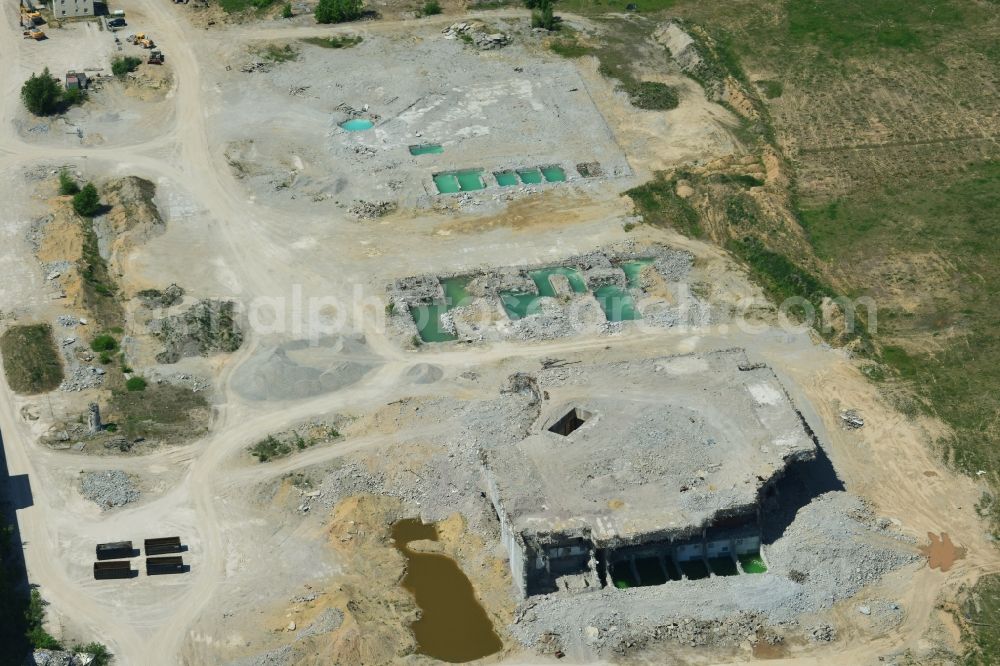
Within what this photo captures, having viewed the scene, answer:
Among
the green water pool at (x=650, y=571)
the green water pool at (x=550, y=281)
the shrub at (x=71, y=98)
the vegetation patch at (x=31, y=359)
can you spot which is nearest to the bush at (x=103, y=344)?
the vegetation patch at (x=31, y=359)

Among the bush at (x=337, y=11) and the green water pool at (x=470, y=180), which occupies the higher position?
the bush at (x=337, y=11)

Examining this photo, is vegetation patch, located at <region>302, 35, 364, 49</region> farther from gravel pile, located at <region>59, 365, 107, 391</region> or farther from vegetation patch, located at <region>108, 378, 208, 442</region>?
vegetation patch, located at <region>108, 378, 208, 442</region>

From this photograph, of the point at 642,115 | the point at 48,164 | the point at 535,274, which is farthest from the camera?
the point at 642,115

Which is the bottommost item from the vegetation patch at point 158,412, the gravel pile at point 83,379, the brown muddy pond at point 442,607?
the brown muddy pond at point 442,607

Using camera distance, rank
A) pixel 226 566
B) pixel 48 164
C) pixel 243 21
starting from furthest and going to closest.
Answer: pixel 243 21
pixel 48 164
pixel 226 566

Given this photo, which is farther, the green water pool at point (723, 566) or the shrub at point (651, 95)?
the shrub at point (651, 95)

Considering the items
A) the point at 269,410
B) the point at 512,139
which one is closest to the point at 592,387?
the point at 269,410

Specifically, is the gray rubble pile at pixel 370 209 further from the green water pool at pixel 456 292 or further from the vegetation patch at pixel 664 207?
the vegetation patch at pixel 664 207

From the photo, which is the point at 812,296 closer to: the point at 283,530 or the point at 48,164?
the point at 283,530
